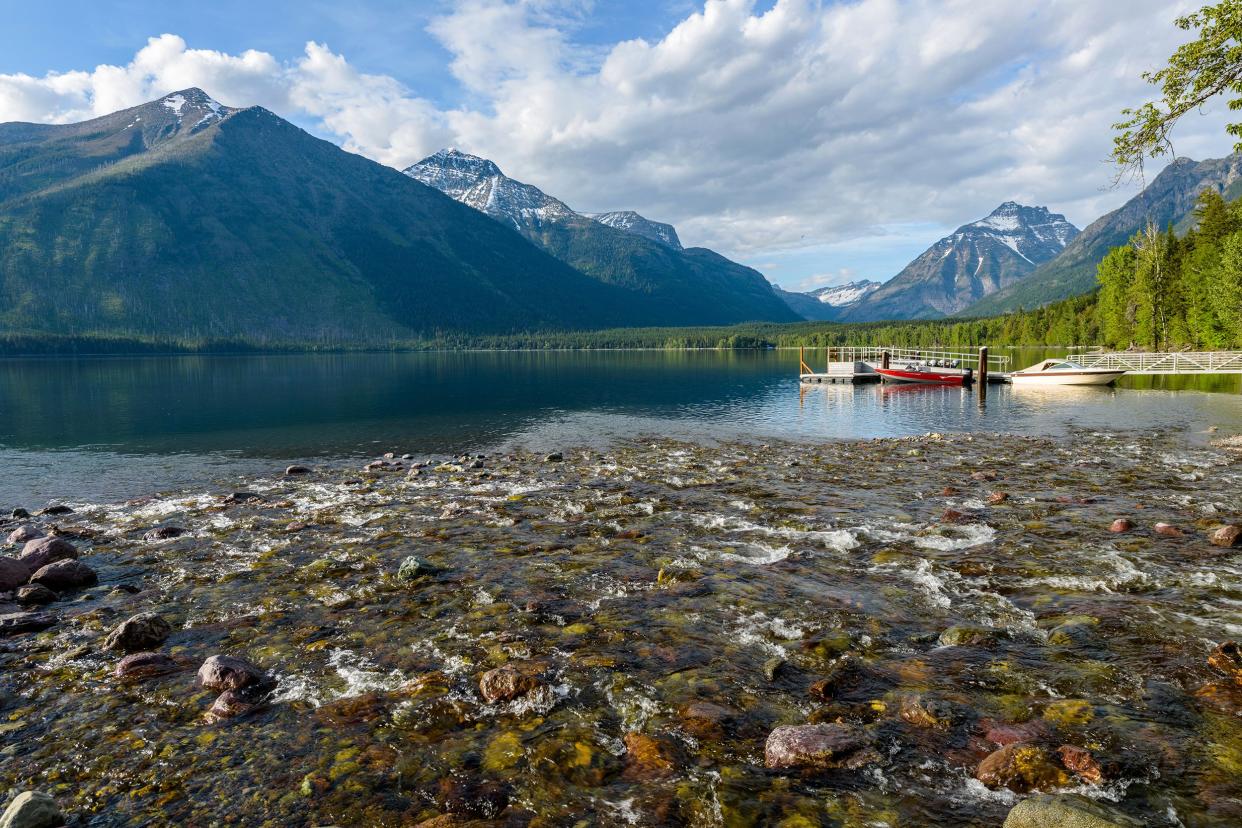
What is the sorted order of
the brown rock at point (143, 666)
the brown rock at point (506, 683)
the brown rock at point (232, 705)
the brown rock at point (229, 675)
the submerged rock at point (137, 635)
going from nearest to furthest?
the brown rock at point (232, 705)
the brown rock at point (506, 683)
the brown rock at point (229, 675)
the brown rock at point (143, 666)
the submerged rock at point (137, 635)

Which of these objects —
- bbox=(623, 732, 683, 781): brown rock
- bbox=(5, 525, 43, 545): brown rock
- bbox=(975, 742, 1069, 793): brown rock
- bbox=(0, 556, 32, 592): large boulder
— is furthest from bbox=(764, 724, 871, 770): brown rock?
bbox=(5, 525, 43, 545): brown rock

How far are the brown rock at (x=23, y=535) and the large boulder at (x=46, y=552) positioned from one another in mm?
3330

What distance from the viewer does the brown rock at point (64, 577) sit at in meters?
15.9

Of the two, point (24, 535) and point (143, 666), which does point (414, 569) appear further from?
point (24, 535)

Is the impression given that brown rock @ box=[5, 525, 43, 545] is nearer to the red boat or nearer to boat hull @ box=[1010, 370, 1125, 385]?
the red boat

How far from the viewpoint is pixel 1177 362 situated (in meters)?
82.9

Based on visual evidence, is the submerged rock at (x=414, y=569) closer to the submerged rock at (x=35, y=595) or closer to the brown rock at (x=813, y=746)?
the submerged rock at (x=35, y=595)

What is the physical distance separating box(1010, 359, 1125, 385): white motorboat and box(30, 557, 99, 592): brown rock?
288ft

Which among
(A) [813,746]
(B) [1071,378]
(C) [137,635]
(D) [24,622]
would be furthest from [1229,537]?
(B) [1071,378]

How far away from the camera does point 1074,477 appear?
85.0 ft

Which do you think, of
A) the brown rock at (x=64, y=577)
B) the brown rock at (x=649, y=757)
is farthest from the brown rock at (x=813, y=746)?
the brown rock at (x=64, y=577)

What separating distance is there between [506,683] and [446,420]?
4793cm

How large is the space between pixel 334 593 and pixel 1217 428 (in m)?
49.7

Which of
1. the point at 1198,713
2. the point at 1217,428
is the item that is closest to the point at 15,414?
the point at 1198,713
